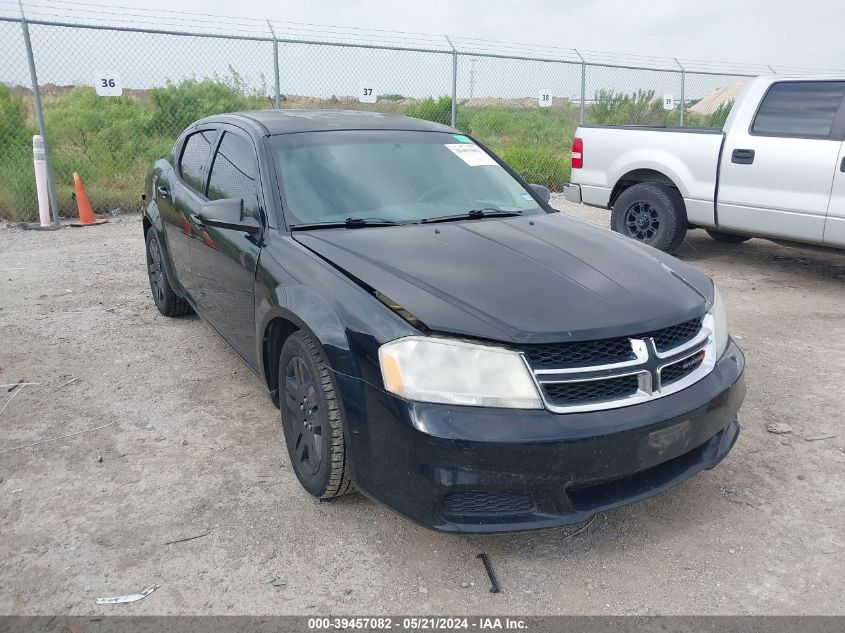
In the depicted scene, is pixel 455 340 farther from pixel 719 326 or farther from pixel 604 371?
pixel 719 326

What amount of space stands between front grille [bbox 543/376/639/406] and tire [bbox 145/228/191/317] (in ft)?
11.9

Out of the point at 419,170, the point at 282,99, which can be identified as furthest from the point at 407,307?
the point at 282,99

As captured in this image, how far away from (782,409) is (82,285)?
5850 mm

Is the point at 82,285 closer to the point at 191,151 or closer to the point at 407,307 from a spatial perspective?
the point at 191,151

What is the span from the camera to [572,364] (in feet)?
7.95

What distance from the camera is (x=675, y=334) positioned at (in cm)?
267

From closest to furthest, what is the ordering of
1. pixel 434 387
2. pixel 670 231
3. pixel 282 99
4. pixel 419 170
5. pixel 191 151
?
pixel 434 387
pixel 419 170
pixel 191 151
pixel 670 231
pixel 282 99

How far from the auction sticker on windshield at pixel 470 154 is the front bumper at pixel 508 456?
6.23 feet

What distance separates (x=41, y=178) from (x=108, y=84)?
5.02ft

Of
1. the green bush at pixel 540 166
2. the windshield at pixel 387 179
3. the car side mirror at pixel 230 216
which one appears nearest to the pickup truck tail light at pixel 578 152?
the windshield at pixel 387 179

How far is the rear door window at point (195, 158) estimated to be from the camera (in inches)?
174

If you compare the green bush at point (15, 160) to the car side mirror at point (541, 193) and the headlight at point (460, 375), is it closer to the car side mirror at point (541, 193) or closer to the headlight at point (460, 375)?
the car side mirror at point (541, 193)

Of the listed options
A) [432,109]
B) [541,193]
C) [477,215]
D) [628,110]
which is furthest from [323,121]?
[628,110]

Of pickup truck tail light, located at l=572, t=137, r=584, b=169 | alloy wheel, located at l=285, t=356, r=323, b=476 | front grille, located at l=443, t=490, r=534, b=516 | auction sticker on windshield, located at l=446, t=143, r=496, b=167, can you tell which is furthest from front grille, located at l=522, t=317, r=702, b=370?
pickup truck tail light, located at l=572, t=137, r=584, b=169
